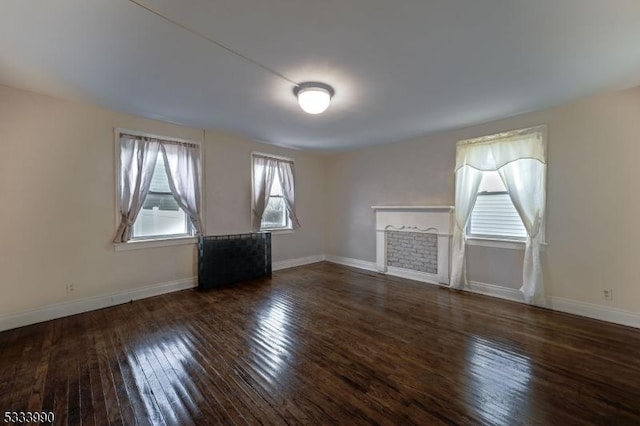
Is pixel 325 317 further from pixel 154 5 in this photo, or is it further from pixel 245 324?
pixel 154 5

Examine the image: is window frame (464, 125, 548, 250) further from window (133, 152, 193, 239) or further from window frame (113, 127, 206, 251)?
window (133, 152, 193, 239)

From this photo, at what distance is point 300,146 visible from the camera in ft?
18.5

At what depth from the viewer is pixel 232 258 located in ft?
15.1

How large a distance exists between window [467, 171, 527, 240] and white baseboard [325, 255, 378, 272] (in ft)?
6.72

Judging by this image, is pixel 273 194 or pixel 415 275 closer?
pixel 415 275

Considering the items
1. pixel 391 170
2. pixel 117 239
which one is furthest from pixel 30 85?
pixel 391 170

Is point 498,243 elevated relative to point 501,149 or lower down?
lower down

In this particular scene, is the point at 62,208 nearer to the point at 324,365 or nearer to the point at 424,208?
the point at 324,365

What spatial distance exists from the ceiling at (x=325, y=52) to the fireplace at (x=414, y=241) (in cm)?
182

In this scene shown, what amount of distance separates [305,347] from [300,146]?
4.16 m

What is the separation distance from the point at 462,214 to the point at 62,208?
18.1ft

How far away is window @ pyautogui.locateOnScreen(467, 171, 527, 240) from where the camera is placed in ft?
12.4

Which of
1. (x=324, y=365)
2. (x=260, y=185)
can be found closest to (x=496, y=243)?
(x=324, y=365)

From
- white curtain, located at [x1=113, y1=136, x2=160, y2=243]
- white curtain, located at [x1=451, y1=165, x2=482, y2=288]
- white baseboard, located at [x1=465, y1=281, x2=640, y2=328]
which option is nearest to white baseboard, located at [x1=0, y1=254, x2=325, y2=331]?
white curtain, located at [x1=113, y1=136, x2=160, y2=243]
